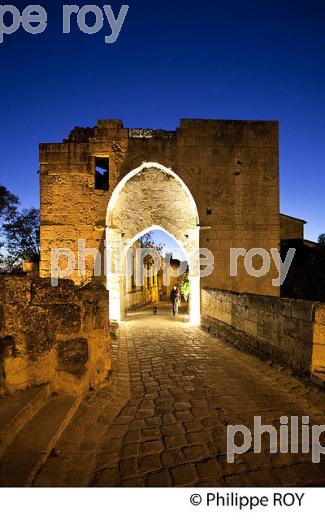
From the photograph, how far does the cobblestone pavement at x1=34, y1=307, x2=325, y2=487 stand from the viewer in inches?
84.4

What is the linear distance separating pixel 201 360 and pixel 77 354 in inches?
105

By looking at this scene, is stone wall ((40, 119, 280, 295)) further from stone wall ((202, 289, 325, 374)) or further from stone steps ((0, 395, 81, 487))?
stone steps ((0, 395, 81, 487))

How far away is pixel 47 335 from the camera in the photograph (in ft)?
10.7

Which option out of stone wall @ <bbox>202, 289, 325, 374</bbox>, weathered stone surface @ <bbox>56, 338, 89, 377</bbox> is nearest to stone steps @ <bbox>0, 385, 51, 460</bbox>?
weathered stone surface @ <bbox>56, 338, 89, 377</bbox>

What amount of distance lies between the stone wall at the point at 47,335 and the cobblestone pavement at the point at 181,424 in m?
0.43

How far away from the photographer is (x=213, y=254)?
10227 millimetres

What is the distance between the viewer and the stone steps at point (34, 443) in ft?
6.38

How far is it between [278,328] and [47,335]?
3426 mm

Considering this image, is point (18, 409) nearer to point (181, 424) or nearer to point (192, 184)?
point (181, 424)

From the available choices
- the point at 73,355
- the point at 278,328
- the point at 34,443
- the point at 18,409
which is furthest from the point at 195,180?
the point at 34,443

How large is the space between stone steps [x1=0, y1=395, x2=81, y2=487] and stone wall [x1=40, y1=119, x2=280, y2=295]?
7613 mm

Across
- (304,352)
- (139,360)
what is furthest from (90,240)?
(304,352)
